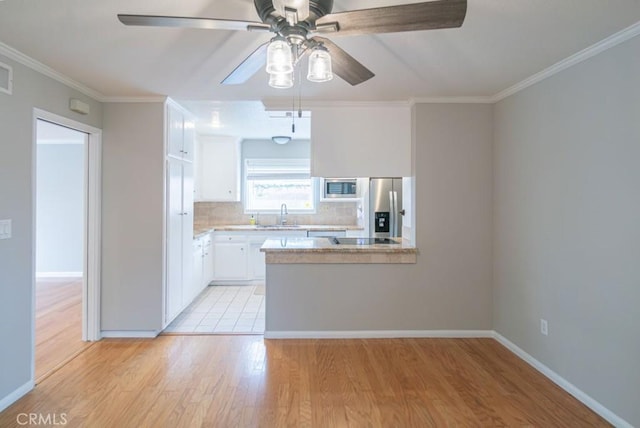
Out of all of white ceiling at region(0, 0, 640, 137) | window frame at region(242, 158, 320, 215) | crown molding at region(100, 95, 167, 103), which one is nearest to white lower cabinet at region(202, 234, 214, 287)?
window frame at region(242, 158, 320, 215)

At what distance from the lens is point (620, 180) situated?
2.05 m

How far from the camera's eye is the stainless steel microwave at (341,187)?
5523 mm

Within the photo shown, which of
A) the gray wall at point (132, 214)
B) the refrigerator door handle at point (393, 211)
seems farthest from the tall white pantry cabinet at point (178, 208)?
the refrigerator door handle at point (393, 211)

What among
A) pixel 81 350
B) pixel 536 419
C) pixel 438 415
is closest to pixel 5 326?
pixel 81 350

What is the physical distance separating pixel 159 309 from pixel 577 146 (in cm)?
374

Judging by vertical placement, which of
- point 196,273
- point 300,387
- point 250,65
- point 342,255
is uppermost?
point 250,65

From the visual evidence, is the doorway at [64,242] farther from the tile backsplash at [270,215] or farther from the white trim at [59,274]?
the tile backsplash at [270,215]

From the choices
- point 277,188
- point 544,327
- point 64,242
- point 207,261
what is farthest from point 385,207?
point 64,242

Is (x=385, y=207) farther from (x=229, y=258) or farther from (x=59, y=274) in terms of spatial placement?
(x=59, y=274)

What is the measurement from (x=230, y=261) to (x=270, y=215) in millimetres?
1143

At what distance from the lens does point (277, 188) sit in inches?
240

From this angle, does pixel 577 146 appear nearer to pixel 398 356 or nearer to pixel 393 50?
pixel 393 50

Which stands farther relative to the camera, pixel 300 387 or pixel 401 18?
pixel 300 387

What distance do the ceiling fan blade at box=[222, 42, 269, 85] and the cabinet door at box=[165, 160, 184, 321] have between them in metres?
1.94
